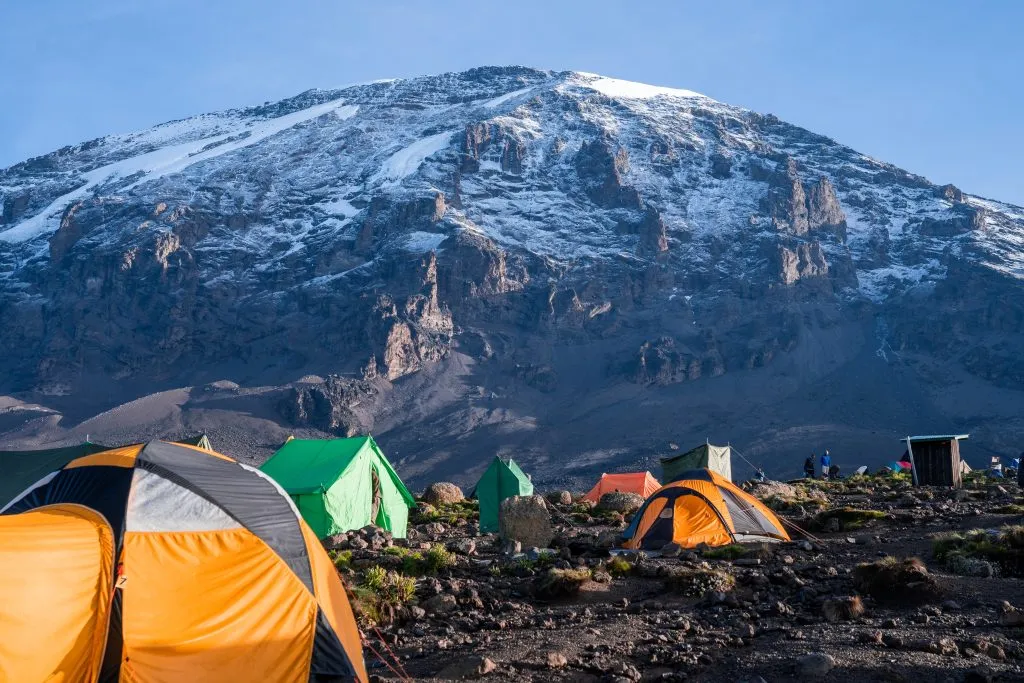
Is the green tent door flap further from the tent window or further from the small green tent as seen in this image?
the tent window

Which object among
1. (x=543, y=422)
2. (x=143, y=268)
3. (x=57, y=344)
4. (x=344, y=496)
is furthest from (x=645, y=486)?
(x=143, y=268)

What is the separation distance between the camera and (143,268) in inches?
7195

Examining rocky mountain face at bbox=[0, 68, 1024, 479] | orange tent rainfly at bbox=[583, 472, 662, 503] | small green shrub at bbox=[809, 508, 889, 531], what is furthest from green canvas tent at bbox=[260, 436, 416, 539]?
rocky mountain face at bbox=[0, 68, 1024, 479]

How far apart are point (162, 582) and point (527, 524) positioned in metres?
10.7

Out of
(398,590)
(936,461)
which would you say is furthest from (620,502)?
→ (398,590)

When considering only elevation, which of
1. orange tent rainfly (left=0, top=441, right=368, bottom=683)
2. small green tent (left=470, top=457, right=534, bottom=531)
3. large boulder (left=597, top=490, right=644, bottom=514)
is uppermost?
orange tent rainfly (left=0, top=441, right=368, bottom=683)

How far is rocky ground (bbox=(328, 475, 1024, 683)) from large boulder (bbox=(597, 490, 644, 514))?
29.5ft

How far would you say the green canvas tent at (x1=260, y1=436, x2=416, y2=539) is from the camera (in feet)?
78.4

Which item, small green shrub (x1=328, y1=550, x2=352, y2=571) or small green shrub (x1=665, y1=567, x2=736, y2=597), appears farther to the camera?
small green shrub (x1=328, y1=550, x2=352, y2=571)

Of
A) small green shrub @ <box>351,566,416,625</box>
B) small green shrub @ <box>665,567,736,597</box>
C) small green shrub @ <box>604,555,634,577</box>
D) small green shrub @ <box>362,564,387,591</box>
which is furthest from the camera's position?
small green shrub @ <box>604,555,634,577</box>

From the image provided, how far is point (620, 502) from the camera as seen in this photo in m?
28.3

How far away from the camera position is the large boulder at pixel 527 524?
18344 mm

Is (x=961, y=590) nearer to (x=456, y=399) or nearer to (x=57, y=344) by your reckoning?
(x=456, y=399)

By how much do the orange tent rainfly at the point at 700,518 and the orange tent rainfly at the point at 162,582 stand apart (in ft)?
30.1
